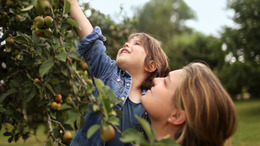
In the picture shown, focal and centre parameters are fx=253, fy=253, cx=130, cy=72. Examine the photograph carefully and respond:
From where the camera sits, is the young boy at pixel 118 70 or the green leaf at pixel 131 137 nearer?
the green leaf at pixel 131 137

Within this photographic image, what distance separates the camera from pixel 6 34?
5.50 feet

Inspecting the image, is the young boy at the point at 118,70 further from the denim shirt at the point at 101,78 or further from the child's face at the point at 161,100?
the child's face at the point at 161,100

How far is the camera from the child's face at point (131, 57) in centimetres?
135

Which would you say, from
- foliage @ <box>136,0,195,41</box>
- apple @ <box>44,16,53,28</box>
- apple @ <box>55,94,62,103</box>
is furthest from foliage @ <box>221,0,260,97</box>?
apple @ <box>44,16,53,28</box>

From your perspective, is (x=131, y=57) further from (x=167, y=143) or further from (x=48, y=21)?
(x=167, y=143)

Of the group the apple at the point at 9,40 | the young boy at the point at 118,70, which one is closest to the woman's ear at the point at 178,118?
the young boy at the point at 118,70

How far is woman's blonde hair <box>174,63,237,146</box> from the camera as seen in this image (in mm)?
1064

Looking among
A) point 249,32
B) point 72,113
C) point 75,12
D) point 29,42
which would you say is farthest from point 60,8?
point 249,32

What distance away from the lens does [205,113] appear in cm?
107

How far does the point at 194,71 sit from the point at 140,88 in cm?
36

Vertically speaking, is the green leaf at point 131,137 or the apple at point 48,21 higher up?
the apple at point 48,21

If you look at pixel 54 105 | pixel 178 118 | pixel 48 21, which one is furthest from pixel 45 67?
pixel 178 118

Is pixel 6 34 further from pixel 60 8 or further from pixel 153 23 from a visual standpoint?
pixel 153 23

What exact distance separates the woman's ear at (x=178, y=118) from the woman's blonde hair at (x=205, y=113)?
0.02m
